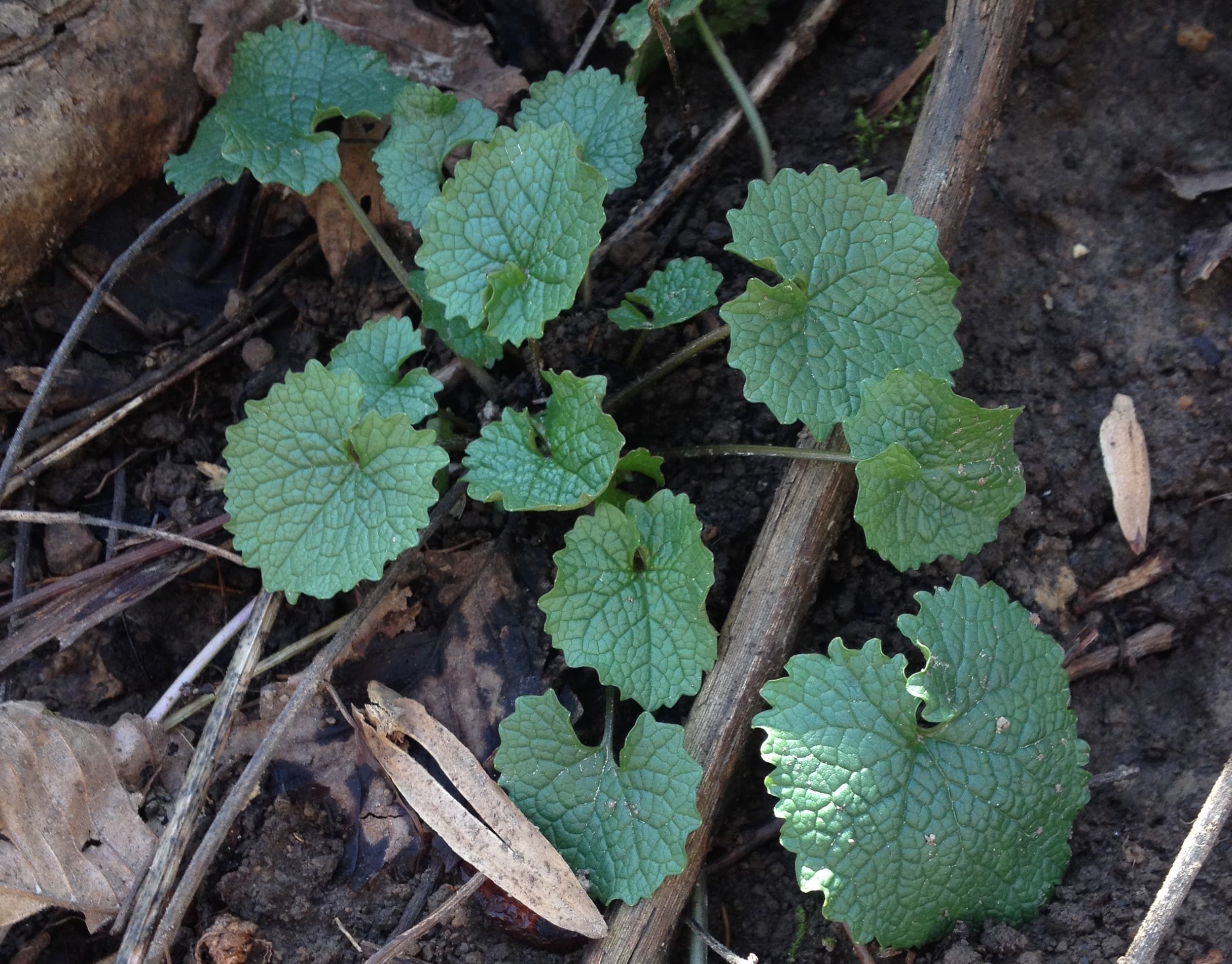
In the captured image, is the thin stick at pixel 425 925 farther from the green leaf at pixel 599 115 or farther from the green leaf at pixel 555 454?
the green leaf at pixel 599 115

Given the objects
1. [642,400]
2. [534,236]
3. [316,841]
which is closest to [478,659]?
[316,841]

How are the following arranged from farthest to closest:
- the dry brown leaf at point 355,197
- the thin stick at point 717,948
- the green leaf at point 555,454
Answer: the dry brown leaf at point 355,197
the green leaf at point 555,454
the thin stick at point 717,948

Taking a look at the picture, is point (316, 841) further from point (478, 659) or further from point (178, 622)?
point (178, 622)

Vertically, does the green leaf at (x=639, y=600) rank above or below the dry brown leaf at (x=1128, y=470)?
above

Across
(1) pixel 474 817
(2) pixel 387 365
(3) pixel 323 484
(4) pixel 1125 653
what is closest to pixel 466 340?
(2) pixel 387 365

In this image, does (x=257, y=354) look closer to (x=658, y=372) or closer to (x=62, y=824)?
(x=658, y=372)

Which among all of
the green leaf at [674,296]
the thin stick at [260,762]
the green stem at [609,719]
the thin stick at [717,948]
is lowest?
the thin stick at [717,948]

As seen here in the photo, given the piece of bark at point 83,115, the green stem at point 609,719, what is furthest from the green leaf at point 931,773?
the piece of bark at point 83,115
